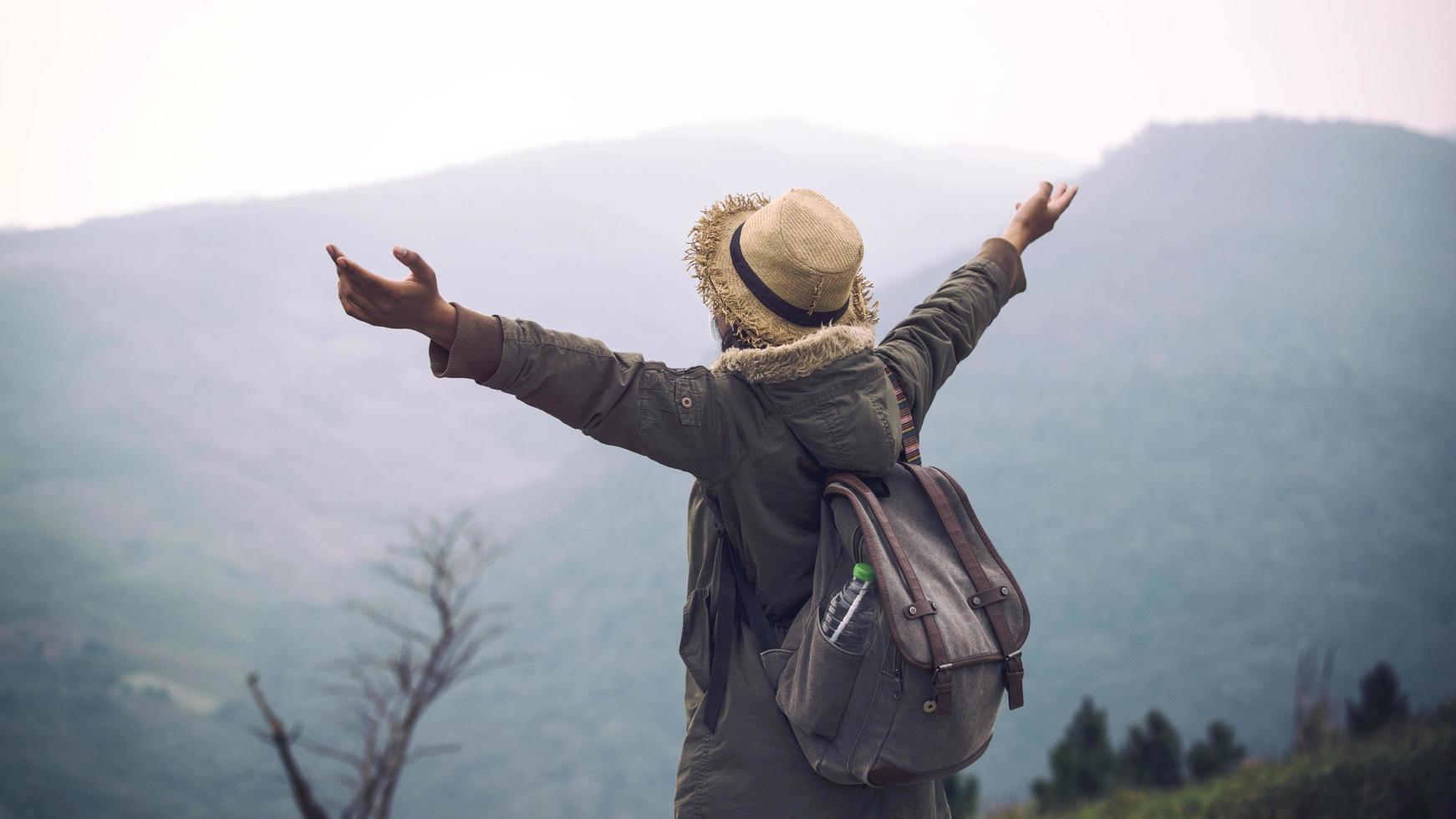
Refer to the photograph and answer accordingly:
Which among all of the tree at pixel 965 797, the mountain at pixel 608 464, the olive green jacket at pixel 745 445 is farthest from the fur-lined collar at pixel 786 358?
the mountain at pixel 608 464

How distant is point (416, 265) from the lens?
43.3 inches

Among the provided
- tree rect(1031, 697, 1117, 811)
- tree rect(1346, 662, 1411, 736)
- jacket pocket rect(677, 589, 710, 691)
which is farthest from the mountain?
jacket pocket rect(677, 589, 710, 691)

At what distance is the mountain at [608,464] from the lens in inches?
989

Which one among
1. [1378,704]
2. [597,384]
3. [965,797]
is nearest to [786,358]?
[597,384]

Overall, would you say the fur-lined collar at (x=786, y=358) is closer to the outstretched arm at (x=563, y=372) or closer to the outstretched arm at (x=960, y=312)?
the outstretched arm at (x=563, y=372)

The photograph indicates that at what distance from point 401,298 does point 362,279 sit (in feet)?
0.15

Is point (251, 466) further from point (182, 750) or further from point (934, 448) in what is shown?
point (934, 448)

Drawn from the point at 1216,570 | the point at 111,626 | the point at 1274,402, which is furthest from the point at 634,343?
the point at 1274,402

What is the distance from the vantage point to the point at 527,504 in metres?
34.5

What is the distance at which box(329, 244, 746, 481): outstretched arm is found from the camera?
1109 millimetres

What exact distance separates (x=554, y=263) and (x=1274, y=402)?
2453 centimetres

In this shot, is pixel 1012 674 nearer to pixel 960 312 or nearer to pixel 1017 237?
pixel 960 312

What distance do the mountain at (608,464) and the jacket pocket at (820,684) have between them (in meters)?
21.6

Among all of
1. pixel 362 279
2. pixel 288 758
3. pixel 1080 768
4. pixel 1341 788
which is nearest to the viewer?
pixel 362 279
